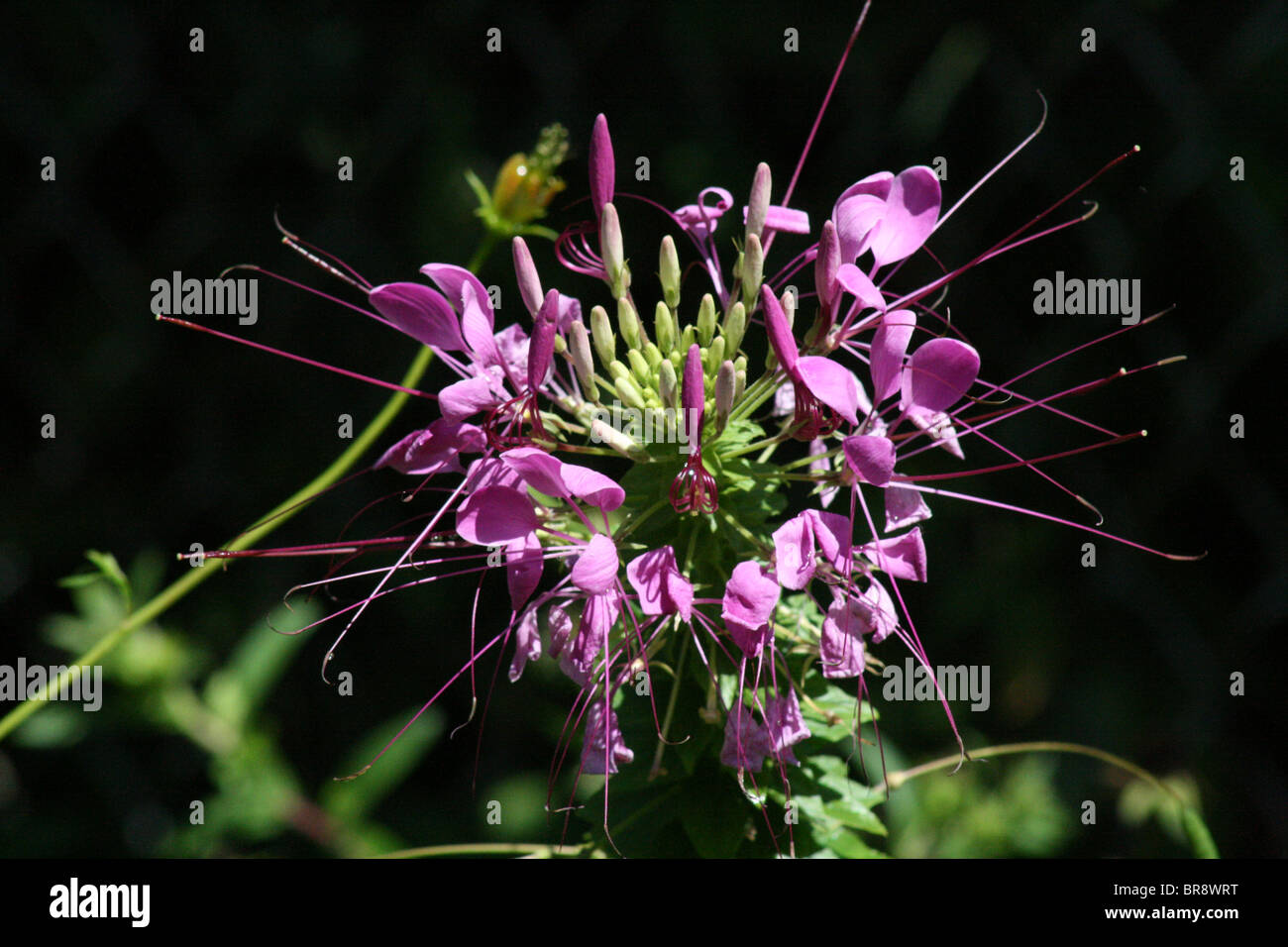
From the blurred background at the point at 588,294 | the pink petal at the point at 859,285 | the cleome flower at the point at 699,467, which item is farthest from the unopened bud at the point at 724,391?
the blurred background at the point at 588,294

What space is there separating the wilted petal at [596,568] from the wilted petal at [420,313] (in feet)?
0.78

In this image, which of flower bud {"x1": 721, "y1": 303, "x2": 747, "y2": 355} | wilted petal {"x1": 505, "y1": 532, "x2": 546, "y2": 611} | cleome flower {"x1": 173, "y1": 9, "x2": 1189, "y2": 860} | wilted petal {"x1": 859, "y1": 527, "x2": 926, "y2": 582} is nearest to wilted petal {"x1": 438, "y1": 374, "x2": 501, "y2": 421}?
cleome flower {"x1": 173, "y1": 9, "x2": 1189, "y2": 860}

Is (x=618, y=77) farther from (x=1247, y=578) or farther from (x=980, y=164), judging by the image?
(x=1247, y=578)

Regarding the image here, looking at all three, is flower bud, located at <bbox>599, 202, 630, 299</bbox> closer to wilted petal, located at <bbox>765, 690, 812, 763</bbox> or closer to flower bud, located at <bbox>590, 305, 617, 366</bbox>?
Answer: flower bud, located at <bbox>590, 305, 617, 366</bbox>

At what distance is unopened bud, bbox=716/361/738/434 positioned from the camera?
730 mm

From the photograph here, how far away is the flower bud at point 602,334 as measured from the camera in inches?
32.3

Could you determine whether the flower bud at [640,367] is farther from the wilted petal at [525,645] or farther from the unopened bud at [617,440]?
the wilted petal at [525,645]

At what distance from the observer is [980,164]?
74.5 inches

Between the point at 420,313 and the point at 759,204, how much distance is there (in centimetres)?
30

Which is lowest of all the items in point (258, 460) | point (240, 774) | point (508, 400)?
point (240, 774)

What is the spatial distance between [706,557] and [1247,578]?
66.6 inches

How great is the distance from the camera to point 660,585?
2.33 feet

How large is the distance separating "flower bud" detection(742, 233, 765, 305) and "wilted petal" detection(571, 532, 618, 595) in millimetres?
261

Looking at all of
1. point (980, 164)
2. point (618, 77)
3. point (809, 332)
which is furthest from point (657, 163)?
point (809, 332)
